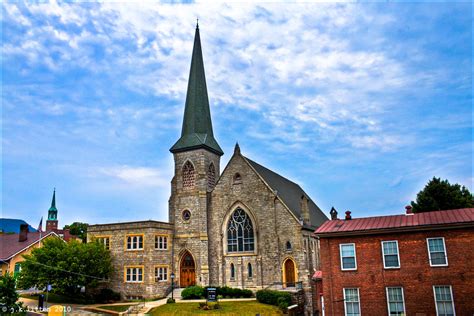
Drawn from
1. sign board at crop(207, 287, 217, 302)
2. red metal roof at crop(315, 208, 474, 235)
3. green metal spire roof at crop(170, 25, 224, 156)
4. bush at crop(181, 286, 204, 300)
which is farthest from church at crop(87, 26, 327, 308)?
red metal roof at crop(315, 208, 474, 235)

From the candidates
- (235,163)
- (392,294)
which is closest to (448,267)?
(392,294)

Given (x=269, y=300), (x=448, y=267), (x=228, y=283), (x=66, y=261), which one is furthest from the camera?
(x=228, y=283)

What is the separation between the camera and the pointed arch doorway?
39028mm

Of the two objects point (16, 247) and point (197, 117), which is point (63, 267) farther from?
point (197, 117)

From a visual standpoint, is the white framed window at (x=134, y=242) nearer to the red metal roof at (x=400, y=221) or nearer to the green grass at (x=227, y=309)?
the green grass at (x=227, y=309)

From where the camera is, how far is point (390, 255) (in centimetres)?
2295

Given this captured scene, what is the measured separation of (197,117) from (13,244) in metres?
26.7

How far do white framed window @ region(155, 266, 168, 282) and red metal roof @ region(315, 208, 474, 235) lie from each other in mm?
17997

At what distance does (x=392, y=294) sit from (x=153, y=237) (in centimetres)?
2191

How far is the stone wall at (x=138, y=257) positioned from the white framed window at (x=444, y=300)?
2312 centimetres

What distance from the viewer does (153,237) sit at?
3778 centimetres

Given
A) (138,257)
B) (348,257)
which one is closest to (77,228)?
(138,257)

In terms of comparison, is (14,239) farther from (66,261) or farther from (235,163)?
(235,163)

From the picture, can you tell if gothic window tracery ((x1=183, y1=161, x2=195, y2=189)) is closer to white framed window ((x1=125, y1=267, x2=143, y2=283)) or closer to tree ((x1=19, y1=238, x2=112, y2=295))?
white framed window ((x1=125, y1=267, x2=143, y2=283))
